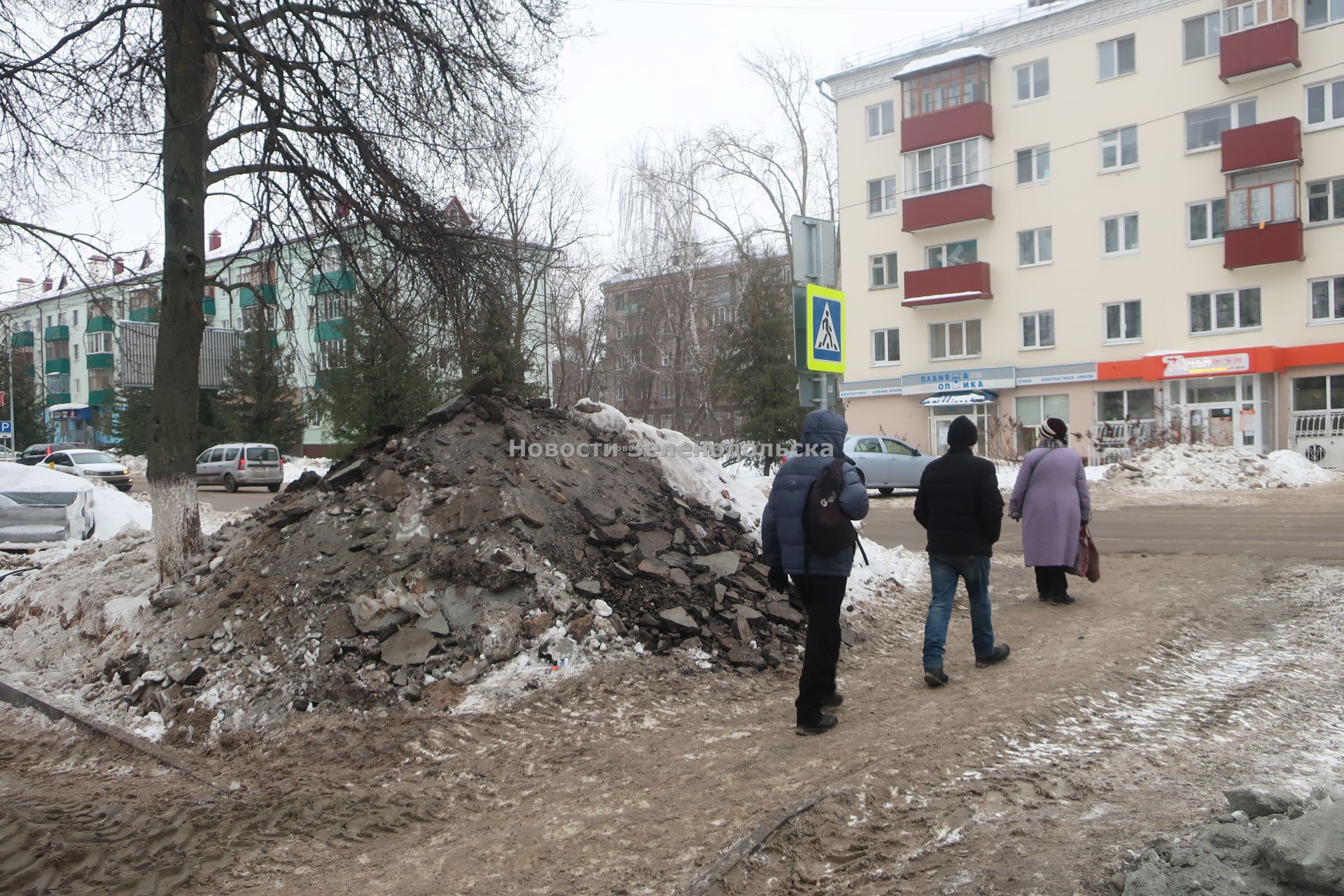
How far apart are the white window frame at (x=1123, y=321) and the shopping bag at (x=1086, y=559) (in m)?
25.5

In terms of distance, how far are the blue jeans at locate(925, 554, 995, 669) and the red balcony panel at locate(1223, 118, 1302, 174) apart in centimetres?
2769

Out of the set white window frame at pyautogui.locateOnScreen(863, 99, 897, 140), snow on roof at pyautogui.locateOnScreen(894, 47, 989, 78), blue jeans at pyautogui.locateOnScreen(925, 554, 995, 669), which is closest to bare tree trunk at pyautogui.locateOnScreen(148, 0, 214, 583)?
blue jeans at pyautogui.locateOnScreen(925, 554, 995, 669)

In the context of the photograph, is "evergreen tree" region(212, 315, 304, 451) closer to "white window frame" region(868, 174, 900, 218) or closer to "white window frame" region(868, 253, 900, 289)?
"white window frame" region(868, 253, 900, 289)

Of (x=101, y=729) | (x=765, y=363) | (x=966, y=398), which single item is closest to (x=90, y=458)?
(x=765, y=363)

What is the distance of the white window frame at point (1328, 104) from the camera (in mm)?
27703

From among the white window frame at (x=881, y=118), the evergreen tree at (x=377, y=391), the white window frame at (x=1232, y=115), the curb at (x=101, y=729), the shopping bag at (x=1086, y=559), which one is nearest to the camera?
the curb at (x=101, y=729)

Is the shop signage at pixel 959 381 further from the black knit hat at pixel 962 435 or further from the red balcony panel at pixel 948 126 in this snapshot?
the black knit hat at pixel 962 435

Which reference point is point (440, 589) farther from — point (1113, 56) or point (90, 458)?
point (90, 458)

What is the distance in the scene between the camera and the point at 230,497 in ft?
94.8

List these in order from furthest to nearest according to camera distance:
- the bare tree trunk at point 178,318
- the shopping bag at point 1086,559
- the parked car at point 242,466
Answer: the parked car at point 242,466 → the shopping bag at point 1086,559 → the bare tree trunk at point 178,318

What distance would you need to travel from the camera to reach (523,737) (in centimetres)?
565

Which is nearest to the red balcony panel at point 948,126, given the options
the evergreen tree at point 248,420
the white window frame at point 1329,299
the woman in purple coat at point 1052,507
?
the white window frame at point 1329,299

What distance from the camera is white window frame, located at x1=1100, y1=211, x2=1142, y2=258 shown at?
103 feet

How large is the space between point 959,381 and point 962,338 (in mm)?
1741
